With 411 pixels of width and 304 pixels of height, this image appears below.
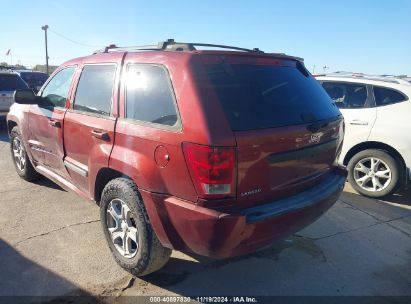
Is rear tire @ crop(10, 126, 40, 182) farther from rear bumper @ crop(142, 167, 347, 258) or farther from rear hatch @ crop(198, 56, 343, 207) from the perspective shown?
rear hatch @ crop(198, 56, 343, 207)

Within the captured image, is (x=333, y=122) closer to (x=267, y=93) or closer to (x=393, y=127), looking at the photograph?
(x=267, y=93)

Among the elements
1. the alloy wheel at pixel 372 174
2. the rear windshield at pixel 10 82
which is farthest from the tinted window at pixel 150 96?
the rear windshield at pixel 10 82

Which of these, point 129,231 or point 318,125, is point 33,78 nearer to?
point 129,231

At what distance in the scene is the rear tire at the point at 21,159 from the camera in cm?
515

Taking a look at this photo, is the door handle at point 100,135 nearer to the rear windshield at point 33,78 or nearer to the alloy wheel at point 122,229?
the alloy wheel at point 122,229

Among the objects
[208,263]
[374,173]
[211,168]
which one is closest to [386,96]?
[374,173]

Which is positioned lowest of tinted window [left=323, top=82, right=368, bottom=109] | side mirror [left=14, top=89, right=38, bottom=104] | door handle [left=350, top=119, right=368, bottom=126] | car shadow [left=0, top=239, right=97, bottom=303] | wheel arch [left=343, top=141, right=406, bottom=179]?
car shadow [left=0, top=239, right=97, bottom=303]

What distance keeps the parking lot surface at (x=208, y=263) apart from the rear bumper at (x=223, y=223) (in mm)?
600

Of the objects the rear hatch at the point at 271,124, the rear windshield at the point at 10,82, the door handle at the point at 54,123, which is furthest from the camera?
the rear windshield at the point at 10,82

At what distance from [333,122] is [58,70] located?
10.4ft

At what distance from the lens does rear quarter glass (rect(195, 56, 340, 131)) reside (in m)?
2.51

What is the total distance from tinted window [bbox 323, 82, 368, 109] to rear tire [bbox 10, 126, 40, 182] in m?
4.71

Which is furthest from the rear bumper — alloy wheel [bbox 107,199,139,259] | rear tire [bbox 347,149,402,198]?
rear tire [bbox 347,149,402,198]

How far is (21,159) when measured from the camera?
534 centimetres
